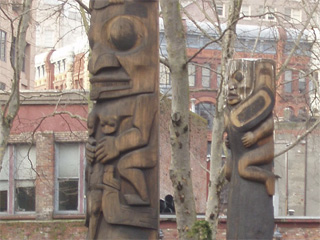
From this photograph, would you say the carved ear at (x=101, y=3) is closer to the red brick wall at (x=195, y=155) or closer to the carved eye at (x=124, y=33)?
the carved eye at (x=124, y=33)

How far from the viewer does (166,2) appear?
14.8 metres

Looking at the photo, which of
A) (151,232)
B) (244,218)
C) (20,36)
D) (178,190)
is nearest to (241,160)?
(244,218)

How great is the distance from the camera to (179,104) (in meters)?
15.0

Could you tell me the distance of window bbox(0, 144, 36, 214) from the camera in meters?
27.2

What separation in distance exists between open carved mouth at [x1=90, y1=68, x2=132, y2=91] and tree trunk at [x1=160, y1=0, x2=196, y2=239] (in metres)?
4.80

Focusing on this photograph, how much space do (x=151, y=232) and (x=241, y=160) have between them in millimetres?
1440

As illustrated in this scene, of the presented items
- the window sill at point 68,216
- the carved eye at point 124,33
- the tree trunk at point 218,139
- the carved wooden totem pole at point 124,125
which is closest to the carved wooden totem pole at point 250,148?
the carved wooden totem pole at point 124,125

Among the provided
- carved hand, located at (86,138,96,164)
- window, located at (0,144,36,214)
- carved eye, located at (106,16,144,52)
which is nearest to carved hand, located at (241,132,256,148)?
carved eye, located at (106,16,144,52)

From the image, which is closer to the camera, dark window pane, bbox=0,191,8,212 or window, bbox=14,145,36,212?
window, bbox=14,145,36,212

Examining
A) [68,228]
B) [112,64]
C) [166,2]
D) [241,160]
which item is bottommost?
[68,228]

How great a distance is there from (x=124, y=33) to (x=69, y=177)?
17.7 m

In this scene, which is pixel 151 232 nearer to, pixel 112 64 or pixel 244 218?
pixel 244 218

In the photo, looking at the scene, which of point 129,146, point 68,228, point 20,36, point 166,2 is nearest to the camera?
point 129,146

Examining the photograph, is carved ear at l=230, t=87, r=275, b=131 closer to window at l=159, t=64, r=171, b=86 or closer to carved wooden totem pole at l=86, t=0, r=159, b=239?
carved wooden totem pole at l=86, t=0, r=159, b=239
